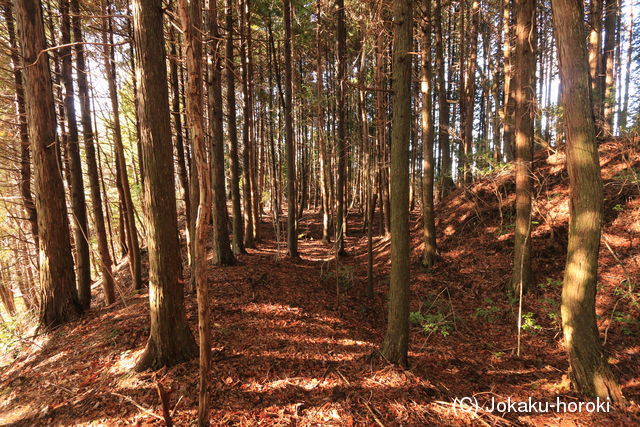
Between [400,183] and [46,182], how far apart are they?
24.1 ft

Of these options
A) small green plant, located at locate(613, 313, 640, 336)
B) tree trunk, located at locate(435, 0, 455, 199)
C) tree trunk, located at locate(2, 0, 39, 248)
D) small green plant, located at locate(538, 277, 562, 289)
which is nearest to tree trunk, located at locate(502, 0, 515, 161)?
tree trunk, located at locate(435, 0, 455, 199)

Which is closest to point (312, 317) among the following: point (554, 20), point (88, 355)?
point (88, 355)

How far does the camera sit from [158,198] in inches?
161

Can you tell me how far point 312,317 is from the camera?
6664 millimetres

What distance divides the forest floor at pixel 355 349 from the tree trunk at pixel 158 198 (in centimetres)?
39

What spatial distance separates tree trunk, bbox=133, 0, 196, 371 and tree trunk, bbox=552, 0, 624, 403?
228 inches

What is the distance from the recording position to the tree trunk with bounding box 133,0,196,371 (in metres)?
3.91

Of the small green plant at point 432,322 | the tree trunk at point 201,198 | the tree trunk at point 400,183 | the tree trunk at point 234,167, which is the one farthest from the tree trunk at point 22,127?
the small green plant at point 432,322

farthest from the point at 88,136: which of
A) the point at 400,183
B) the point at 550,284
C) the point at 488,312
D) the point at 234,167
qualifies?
the point at 550,284

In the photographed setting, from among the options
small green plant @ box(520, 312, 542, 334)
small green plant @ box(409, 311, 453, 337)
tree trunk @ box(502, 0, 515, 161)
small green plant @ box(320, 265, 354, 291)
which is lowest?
small green plant @ box(409, 311, 453, 337)

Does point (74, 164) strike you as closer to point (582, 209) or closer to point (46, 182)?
point (46, 182)

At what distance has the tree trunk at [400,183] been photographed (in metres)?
4.20

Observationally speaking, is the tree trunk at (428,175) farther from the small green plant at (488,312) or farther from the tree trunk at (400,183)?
the tree trunk at (400,183)

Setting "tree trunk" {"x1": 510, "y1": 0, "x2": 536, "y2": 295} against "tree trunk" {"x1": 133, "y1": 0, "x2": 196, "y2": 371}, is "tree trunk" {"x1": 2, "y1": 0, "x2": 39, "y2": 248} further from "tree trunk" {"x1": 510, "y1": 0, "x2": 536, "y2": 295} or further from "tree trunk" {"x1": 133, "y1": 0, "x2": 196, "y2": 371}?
"tree trunk" {"x1": 510, "y1": 0, "x2": 536, "y2": 295}
